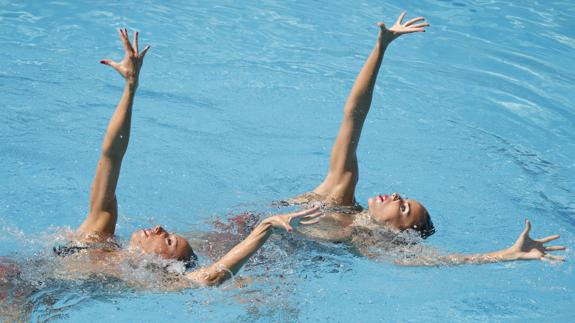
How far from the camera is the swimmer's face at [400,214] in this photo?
5.50 meters

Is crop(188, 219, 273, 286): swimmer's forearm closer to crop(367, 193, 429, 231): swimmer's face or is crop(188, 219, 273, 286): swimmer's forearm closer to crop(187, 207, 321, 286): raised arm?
crop(187, 207, 321, 286): raised arm

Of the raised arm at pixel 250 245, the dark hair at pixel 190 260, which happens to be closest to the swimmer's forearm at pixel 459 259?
the raised arm at pixel 250 245

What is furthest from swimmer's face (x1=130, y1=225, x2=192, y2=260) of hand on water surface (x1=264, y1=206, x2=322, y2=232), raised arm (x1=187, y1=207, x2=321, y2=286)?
hand on water surface (x1=264, y1=206, x2=322, y2=232)

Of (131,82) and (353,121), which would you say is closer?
(131,82)

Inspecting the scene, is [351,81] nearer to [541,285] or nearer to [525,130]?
[525,130]

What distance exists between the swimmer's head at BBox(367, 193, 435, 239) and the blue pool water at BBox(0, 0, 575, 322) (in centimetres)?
36

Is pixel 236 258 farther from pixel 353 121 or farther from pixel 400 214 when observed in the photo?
pixel 353 121

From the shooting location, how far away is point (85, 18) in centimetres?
947

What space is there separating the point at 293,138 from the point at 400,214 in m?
2.26

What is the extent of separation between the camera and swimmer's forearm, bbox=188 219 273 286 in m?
4.37

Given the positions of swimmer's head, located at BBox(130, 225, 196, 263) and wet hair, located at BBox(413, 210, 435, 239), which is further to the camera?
wet hair, located at BBox(413, 210, 435, 239)

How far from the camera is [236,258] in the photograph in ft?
14.5

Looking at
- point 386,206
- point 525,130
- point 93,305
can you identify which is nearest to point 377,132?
point 525,130

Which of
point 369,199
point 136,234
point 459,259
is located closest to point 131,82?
point 136,234
